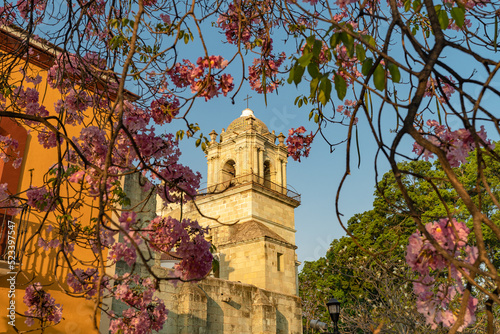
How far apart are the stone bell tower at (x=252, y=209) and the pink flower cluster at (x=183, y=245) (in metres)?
10.4

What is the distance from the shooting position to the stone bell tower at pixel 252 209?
57.3 ft

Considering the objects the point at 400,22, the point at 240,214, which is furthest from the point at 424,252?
the point at 240,214

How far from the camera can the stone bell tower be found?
687 inches

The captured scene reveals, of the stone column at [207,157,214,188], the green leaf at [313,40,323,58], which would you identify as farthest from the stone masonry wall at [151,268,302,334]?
the stone column at [207,157,214,188]

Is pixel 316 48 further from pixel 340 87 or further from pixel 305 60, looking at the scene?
pixel 340 87

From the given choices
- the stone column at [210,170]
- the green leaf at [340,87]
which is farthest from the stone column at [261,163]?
the green leaf at [340,87]

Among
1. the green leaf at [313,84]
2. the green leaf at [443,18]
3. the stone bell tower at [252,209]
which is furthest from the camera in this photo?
the stone bell tower at [252,209]

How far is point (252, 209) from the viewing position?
2073 centimetres

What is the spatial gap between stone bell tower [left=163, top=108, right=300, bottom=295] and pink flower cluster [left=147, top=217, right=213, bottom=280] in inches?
411

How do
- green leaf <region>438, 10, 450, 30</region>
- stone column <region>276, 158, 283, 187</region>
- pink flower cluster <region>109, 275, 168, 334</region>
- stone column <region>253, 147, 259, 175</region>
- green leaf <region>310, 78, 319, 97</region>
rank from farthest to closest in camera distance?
stone column <region>276, 158, 283, 187</region> → stone column <region>253, 147, 259, 175</region> → pink flower cluster <region>109, 275, 168, 334</region> → green leaf <region>438, 10, 450, 30</region> → green leaf <region>310, 78, 319, 97</region>

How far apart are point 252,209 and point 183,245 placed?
56.5 ft

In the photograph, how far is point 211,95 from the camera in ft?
12.4

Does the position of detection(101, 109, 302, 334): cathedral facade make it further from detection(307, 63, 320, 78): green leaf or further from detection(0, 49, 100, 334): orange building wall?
detection(307, 63, 320, 78): green leaf

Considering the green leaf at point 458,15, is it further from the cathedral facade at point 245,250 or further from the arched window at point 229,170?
the arched window at point 229,170
